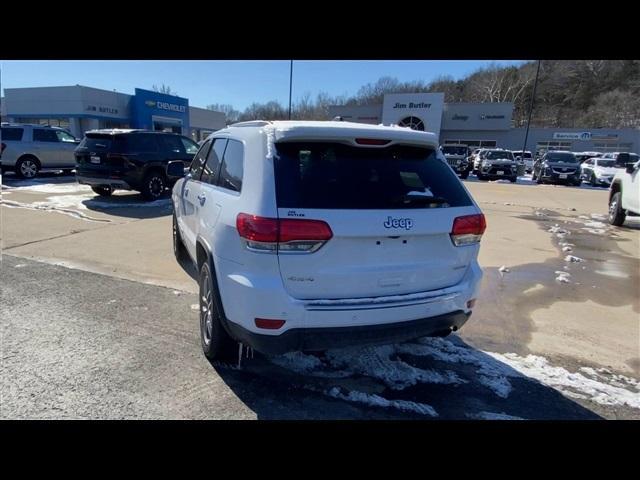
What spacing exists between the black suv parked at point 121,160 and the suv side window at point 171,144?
19 centimetres

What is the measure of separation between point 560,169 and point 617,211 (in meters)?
14.9

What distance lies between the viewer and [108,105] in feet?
99.5

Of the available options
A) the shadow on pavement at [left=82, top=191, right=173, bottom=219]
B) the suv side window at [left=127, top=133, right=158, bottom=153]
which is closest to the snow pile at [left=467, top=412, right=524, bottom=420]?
the shadow on pavement at [left=82, top=191, right=173, bottom=219]

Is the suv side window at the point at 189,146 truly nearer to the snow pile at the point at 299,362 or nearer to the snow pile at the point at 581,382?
the snow pile at the point at 299,362

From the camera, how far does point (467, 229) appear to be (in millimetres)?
2760

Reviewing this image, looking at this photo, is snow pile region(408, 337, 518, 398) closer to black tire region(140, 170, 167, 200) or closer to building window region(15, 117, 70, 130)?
black tire region(140, 170, 167, 200)

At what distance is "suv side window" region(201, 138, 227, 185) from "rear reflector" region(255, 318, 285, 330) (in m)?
1.49

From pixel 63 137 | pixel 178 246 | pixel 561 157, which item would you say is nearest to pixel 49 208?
pixel 178 246

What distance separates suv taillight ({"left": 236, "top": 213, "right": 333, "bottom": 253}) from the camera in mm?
2312

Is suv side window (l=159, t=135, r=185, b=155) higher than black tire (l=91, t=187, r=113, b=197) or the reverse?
higher

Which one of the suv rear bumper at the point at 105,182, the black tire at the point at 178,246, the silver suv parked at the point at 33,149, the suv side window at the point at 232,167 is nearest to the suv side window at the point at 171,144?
the suv rear bumper at the point at 105,182

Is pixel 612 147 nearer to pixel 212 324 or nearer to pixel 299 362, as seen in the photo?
pixel 299 362
